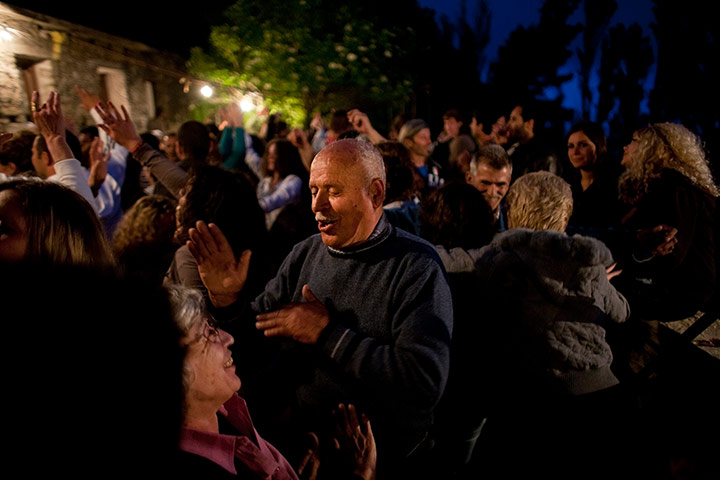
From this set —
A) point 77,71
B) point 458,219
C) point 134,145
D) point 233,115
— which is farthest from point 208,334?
point 77,71

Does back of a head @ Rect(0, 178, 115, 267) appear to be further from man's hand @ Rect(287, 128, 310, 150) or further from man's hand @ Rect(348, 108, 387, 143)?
man's hand @ Rect(287, 128, 310, 150)

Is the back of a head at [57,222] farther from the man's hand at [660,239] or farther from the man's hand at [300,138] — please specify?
the man's hand at [300,138]

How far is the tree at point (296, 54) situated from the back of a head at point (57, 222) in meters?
13.8

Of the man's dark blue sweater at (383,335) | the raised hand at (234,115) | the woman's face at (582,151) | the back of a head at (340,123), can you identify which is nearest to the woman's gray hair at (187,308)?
the man's dark blue sweater at (383,335)

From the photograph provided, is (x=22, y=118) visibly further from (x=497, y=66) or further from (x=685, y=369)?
(x=497, y=66)

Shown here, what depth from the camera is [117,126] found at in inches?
132

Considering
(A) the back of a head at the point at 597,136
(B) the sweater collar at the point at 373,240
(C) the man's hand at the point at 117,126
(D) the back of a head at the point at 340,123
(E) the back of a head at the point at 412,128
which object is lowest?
(C) the man's hand at the point at 117,126

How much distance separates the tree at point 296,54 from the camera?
14.9 metres

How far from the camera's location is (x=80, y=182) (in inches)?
109

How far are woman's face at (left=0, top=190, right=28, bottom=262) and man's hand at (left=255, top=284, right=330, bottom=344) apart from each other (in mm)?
976

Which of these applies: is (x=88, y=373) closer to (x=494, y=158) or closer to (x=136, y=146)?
(x=136, y=146)

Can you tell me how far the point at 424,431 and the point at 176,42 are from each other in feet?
57.7

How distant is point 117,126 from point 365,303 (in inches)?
105

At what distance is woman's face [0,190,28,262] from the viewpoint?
1.68 m
